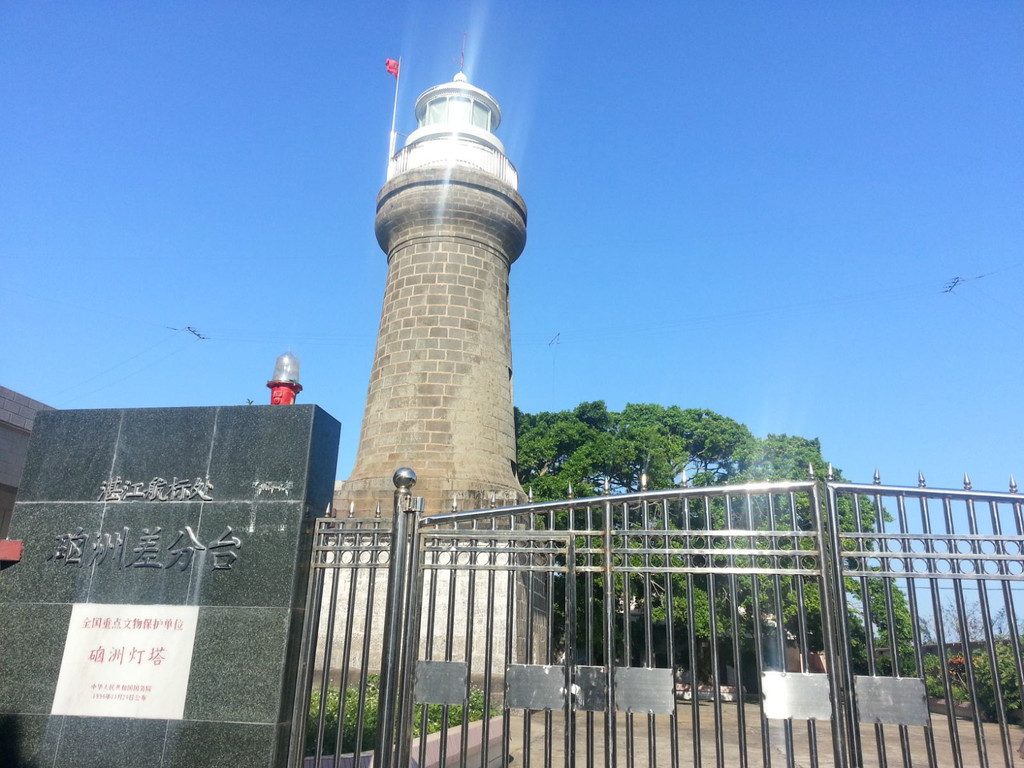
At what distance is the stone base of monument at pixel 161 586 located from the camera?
4.18 metres

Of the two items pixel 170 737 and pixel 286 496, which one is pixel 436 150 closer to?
pixel 286 496

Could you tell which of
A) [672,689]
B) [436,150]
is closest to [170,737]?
[672,689]

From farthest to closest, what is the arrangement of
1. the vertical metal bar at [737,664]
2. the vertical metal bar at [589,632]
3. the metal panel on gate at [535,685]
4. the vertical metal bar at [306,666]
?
the vertical metal bar at [306,666] → the metal panel on gate at [535,685] → the vertical metal bar at [589,632] → the vertical metal bar at [737,664]

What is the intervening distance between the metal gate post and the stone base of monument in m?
0.65

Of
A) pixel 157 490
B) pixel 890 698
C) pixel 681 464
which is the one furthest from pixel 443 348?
pixel 681 464

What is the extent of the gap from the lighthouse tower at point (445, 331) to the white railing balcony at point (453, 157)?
0.03 metres

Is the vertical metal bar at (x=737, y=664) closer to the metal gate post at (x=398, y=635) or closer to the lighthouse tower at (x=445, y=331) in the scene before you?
the metal gate post at (x=398, y=635)

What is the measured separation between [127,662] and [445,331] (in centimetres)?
787

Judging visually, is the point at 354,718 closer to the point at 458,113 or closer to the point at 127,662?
the point at 127,662

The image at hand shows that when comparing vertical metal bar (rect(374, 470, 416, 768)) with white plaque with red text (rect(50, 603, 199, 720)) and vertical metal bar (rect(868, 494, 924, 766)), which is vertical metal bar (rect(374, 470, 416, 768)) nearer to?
white plaque with red text (rect(50, 603, 199, 720))

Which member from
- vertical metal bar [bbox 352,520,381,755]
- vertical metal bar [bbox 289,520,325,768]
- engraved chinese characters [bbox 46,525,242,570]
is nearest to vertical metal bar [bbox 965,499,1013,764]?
vertical metal bar [bbox 352,520,381,755]

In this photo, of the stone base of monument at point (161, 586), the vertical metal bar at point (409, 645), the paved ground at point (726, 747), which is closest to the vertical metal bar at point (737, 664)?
the vertical metal bar at point (409, 645)

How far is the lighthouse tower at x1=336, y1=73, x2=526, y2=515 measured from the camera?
1108 centimetres

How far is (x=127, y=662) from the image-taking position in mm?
4324
